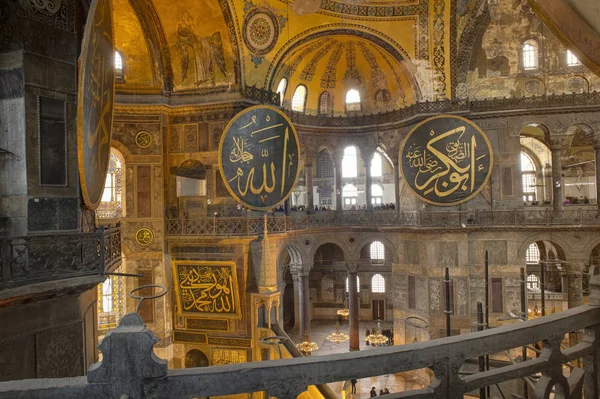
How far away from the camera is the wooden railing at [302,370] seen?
1.90 m

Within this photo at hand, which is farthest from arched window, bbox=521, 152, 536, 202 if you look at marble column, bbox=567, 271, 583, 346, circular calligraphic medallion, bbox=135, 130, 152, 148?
circular calligraphic medallion, bbox=135, 130, 152, 148

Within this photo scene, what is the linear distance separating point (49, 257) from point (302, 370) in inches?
152

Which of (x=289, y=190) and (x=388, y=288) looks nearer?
(x=289, y=190)

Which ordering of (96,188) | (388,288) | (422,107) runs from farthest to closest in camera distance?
(388,288), (422,107), (96,188)

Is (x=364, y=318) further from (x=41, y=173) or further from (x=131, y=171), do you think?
(x=41, y=173)

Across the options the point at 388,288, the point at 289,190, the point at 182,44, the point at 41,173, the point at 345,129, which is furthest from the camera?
the point at 388,288

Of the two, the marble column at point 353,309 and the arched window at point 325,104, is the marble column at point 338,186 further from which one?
the marble column at point 353,309

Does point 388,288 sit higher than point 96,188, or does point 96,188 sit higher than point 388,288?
point 96,188

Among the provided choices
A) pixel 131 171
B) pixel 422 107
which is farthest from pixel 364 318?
pixel 131 171

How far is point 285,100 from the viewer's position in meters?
15.3

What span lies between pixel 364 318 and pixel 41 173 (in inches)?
755

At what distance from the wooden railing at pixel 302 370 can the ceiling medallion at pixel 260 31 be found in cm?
1154

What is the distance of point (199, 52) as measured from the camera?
489 inches

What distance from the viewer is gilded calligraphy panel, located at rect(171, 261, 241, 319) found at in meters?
12.3
